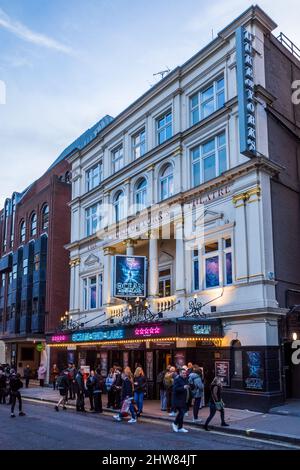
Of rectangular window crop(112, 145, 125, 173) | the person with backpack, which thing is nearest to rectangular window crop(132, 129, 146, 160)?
rectangular window crop(112, 145, 125, 173)

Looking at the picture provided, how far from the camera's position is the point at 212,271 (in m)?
21.3

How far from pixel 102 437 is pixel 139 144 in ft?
59.5

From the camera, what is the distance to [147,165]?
85.5ft

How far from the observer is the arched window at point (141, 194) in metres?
26.5

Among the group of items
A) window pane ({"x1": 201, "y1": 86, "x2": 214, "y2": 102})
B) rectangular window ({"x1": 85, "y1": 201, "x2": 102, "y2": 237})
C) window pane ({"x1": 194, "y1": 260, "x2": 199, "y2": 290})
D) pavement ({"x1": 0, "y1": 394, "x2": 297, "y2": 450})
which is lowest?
pavement ({"x1": 0, "y1": 394, "x2": 297, "y2": 450})

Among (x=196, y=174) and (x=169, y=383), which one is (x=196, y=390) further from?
(x=196, y=174)

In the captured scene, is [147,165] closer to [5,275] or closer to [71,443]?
[71,443]

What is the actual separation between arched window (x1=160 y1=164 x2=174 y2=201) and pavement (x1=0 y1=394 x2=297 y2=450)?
11560 millimetres

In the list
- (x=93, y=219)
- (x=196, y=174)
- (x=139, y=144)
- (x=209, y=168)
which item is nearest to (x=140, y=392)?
(x=209, y=168)

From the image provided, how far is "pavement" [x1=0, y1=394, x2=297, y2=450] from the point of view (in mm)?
11547

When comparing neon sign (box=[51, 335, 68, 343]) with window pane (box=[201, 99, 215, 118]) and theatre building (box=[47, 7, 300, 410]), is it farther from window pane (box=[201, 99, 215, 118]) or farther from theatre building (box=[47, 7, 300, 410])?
window pane (box=[201, 99, 215, 118])

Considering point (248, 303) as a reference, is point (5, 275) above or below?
above
